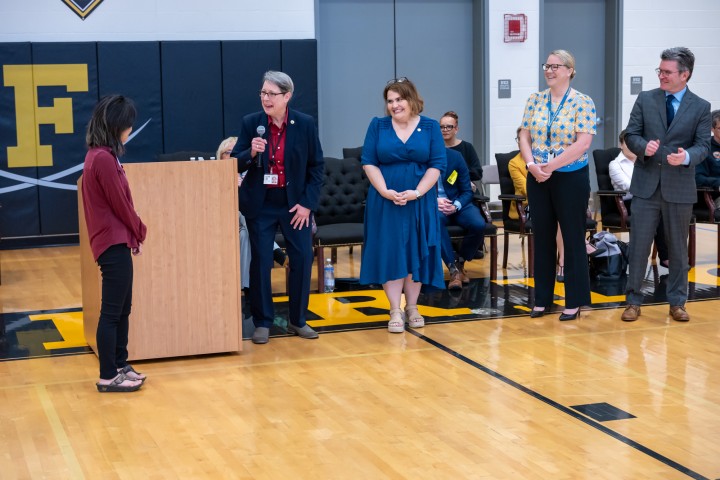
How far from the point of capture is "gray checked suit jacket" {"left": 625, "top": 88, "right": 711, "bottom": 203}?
638 cm

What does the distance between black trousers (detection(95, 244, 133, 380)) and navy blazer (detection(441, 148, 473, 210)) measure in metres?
3.42

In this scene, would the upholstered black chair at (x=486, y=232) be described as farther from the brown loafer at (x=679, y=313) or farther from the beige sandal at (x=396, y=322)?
the brown loafer at (x=679, y=313)

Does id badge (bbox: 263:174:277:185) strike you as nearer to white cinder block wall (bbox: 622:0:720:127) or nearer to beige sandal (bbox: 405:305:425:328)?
beige sandal (bbox: 405:305:425:328)

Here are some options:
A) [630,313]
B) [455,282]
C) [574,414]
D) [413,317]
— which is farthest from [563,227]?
[574,414]

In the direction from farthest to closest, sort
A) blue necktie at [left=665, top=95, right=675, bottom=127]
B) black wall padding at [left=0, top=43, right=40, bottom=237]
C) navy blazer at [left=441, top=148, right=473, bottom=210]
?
black wall padding at [left=0, top=43, right=40, bottom=237] < navy blazer at [left=441, top=148, right=473, bottom=210] < blue necktie at [left=665, top=95, right=675, bottom=127]

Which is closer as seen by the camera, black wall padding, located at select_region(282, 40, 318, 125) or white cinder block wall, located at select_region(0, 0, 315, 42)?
white cinder block wall, located at select_region(0, 0, 315, 42)

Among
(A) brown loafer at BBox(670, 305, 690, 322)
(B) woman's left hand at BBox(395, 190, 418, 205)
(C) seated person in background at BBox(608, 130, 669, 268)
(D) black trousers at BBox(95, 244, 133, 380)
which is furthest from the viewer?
(C) seated person in background at BBox(608, 130, 669, 268)

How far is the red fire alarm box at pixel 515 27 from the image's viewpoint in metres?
12.1

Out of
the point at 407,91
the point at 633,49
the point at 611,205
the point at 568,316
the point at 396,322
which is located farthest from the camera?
the point at 633,49

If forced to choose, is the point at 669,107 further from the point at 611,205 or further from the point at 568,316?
the point at 611,205

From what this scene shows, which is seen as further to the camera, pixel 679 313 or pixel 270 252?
pixel 679 313

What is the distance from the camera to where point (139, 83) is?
35.0 feet

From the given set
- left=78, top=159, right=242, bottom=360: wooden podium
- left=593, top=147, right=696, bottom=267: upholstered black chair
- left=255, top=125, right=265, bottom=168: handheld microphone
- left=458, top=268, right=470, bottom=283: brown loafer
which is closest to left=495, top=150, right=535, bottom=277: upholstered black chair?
left=458, top=268, right=470, bottom=283: brown loafer

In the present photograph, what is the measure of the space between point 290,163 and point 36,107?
5263 millimetres
